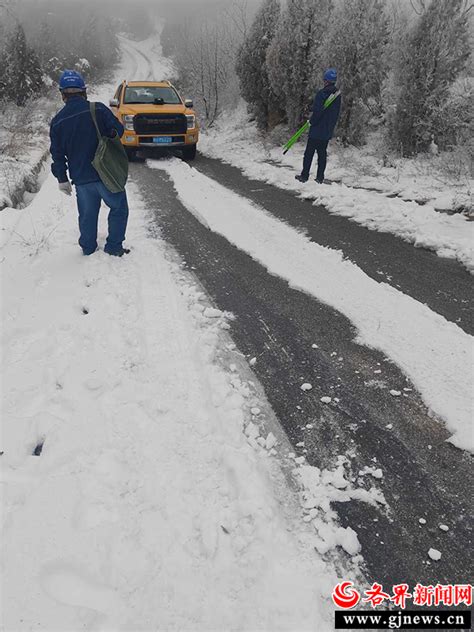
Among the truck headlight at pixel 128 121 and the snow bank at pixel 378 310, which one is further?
the truck headlight at pixel 128 121

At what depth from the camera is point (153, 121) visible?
1042cm

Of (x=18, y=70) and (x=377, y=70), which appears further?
(x=18, y=70)

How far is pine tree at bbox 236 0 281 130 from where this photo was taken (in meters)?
12.8

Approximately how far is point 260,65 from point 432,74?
21.8 ft

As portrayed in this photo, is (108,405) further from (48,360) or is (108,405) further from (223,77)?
(223,77)

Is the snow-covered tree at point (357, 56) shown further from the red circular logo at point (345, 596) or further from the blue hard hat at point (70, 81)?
the red circular logo at point (345, 596)

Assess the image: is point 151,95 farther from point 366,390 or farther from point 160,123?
point 366,390

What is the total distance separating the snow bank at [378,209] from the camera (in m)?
4.93

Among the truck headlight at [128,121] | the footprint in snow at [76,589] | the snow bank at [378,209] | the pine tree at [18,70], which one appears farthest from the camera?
the pine tree at [18,70]

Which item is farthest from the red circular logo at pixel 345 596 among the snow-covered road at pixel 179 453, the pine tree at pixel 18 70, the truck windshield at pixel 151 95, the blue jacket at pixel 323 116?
the pine tree at pixel 18 70

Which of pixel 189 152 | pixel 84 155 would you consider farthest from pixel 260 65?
pixel 84 155

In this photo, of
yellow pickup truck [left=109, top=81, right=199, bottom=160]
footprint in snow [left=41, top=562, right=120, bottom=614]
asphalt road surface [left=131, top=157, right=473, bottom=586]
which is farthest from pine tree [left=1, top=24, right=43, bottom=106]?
footprint in snow [left=41, top=562, right=120, bottom=614]

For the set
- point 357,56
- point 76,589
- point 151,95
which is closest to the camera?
point 76,589

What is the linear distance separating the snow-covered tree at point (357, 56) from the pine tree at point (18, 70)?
79.0 ft
